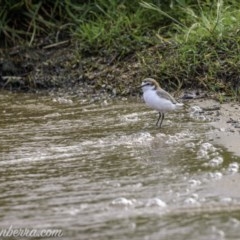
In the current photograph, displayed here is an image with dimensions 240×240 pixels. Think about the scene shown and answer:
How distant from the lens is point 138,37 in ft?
32.8

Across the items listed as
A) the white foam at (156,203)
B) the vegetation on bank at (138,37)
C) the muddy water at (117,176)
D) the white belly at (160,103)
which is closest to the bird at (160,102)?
the white belly at (160,103)

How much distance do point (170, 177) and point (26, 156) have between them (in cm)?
139

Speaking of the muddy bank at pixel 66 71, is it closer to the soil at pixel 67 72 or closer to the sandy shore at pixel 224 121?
the soil at pixel 67 72

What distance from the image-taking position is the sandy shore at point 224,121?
6.58 m

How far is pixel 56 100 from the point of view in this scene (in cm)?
927

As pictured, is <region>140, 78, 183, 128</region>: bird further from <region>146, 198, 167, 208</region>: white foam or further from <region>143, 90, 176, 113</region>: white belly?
<region>146, 198, 167, 208</region>: white foam

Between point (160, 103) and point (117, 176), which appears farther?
point (160, 103)

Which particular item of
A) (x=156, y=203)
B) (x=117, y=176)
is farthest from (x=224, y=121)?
(x=156, y=203)

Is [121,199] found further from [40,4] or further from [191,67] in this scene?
[40,4]

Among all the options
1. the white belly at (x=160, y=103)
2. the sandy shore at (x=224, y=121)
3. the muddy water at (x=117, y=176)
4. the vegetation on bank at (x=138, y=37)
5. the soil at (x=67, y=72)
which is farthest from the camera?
the soil at (x=67, y=72)

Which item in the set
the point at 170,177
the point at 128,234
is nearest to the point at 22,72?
the point at 170,177

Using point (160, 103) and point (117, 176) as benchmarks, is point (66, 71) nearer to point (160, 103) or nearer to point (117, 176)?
point (160, 103)

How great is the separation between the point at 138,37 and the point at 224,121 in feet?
9.26

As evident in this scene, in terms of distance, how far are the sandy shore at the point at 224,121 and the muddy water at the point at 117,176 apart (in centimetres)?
10
